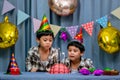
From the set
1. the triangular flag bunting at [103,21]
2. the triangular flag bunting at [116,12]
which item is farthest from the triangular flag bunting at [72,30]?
the triangular flag bunting at [116,12]

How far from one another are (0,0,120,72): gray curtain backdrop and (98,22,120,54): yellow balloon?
0.21 m

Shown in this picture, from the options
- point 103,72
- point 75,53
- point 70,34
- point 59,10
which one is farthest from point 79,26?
point 103,72

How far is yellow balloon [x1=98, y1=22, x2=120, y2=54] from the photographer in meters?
2.19

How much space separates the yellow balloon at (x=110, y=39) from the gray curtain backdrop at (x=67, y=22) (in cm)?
21

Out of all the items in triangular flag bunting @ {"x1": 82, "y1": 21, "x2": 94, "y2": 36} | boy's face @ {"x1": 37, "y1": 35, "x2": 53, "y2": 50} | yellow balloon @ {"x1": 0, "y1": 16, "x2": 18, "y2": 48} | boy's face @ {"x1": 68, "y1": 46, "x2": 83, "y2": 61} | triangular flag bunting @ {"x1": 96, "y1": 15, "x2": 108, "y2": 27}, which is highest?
triangular flag bunting @ {"x1": 96, "y1": 15, "x2": 108, "y2": 27}

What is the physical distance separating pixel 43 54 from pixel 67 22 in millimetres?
424

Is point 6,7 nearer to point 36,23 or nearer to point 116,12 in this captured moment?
point 36,23

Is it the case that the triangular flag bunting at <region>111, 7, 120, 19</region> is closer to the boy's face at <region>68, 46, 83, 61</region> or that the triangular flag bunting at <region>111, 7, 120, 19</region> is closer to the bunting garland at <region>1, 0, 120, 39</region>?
the bunting garland at <region>1, 0, 120, 39</region>

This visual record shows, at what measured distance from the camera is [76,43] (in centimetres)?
206

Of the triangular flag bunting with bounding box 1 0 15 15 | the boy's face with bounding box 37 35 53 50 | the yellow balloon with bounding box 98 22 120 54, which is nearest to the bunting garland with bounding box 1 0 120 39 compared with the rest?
the triangular flag bunting with bounding box 1 0 15 15

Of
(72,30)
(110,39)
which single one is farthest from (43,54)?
(110,39)

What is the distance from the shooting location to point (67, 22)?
8.12 feet

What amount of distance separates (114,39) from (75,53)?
→ 0.35 metres

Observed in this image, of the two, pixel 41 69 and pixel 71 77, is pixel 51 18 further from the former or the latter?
pixel 71 77
